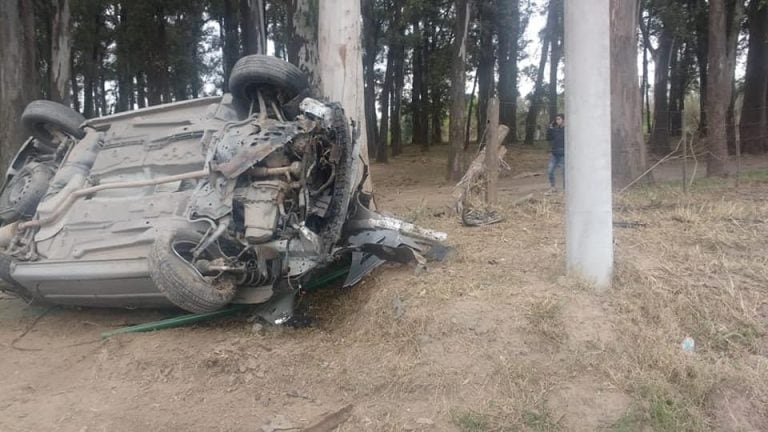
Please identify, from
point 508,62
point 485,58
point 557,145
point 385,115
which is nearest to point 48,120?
point 557,145

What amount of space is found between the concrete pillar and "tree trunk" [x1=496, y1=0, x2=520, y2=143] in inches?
779

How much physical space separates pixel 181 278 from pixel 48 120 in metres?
3.00

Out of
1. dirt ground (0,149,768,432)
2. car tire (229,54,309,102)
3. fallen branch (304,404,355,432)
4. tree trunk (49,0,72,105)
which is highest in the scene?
tree trunk (49,0,72,105)

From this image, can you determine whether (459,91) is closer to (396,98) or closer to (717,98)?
(717,98)

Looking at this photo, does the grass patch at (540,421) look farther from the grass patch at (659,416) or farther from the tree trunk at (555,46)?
the tree trunk at (555,46)

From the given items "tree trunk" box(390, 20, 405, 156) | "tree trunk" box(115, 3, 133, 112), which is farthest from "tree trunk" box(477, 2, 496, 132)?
"tree trunk" box(115, 3, 133, 112)

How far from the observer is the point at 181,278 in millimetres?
4309

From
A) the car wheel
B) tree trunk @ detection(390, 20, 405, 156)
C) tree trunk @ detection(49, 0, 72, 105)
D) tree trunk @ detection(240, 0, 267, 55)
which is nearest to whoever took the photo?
the car wheel

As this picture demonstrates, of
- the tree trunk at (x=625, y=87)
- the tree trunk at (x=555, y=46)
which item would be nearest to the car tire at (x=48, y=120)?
the tree trunk at (x=625, y=87)

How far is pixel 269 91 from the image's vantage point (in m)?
5.62

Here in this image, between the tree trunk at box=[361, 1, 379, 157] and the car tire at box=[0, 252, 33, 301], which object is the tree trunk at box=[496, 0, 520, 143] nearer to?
the tree trunk at box=[361, 1, 379, 157]

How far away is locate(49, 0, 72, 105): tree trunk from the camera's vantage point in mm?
13695

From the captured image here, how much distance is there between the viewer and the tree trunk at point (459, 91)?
1539 cm

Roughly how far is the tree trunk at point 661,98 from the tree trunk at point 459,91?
4997mm
